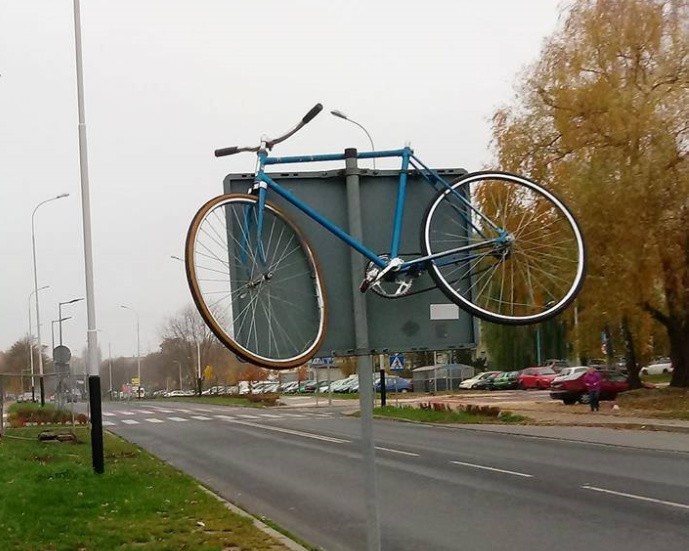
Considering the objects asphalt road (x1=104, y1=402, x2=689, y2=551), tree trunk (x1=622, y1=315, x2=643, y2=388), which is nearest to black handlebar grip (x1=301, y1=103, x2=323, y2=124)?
asphalt road (x1=104, y1=402, x2=689, y2=551)

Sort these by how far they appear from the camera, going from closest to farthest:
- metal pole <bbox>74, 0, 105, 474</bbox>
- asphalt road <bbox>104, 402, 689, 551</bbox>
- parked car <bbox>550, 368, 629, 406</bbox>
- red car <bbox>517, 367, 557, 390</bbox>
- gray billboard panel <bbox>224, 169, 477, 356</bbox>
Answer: gray billboard panel <bbox>224, 169, 477, 356</bbox> < asphalt road <bbox>104, 402, 689, 551</bbox> < metal pole <bbox>74, 0, 105, 474</bbox> < parked car <bbox>550, 368, 629, 406</bbox> < red car <bbox>517, 367, 557, 390</bbox>

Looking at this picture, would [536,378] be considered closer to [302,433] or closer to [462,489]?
[302,433]

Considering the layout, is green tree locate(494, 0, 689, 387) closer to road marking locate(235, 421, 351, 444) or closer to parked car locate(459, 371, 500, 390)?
road marking locate(235, 421, 351, 444)

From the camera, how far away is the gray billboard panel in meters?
4.14

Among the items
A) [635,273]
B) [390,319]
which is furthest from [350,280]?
[635,273]

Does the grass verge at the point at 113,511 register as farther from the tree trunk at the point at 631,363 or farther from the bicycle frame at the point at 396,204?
the tree trunk at the point at 631,363

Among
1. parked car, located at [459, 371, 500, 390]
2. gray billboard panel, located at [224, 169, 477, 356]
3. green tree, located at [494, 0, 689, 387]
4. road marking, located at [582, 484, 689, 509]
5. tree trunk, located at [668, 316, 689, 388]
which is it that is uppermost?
green tree, located at [494, 0, 689, 387]

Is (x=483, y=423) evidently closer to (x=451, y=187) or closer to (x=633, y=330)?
(x=633, y=330)

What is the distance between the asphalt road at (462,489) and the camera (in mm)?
9227

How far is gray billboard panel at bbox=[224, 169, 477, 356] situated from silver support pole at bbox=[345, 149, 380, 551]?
2.1 inches

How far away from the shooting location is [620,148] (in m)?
26.7

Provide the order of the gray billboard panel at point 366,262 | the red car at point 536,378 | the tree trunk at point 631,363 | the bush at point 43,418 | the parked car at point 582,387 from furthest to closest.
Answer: the red car at point 536,378 < the parked car at point 582,387 < the tree trunk at point 631,363 < the bush at point 43,418 < the gray billboard panel at point 366,262

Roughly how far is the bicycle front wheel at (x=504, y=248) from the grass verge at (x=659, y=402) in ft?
68.3

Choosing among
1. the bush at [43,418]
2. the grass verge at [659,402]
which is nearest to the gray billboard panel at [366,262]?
the grass verge at [659,402]
